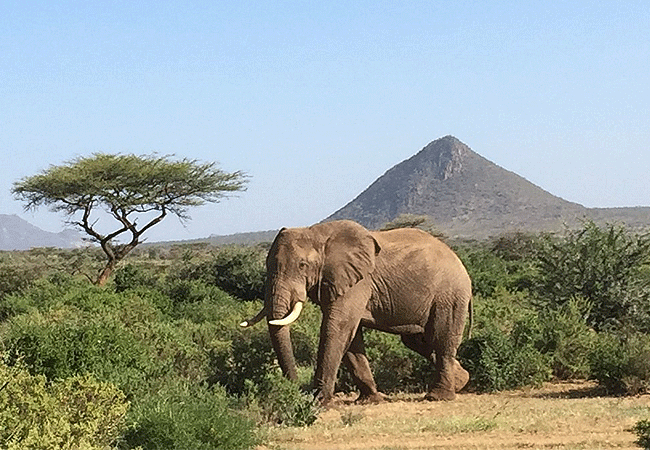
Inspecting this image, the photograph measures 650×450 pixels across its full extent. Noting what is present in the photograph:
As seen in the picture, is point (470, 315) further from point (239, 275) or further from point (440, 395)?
point (239, 275)

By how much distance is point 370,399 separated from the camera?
1123cm

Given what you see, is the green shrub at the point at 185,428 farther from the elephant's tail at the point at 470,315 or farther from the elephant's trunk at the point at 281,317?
the elephant's tail at the point at 470,315

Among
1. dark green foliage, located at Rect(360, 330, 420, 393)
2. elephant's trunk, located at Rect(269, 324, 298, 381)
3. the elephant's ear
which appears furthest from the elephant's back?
elephant's trunk, located at Rect(269, 324, 298, 381)

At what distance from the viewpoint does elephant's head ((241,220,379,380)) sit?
10328mm

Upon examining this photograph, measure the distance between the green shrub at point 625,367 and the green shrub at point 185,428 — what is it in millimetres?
5656

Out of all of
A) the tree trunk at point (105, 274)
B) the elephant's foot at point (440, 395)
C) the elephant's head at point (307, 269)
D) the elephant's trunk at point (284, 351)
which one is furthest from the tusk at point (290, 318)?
the tree trunk at point (105, 274)

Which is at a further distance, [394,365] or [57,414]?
[394,365]

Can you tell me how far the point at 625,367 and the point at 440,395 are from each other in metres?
2.48

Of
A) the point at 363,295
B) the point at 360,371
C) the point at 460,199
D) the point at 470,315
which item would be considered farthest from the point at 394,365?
the point at 460,199

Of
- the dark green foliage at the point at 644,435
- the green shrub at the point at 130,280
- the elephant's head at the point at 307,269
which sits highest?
the elephant's head at the point at 307,269

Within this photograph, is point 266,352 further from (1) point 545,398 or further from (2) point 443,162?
(2) point 443,162

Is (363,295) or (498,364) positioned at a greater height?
(363,295)

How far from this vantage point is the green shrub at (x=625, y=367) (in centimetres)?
1144

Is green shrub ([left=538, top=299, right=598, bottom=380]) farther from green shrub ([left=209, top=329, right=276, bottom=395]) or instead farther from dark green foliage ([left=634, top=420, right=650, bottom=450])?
dark green foliage ([left=634, top=420, right=650, bottom=450])
